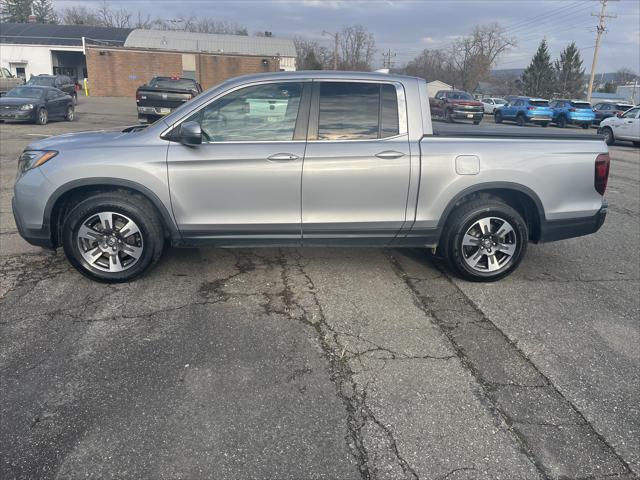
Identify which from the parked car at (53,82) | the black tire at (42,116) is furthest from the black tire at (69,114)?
the parked car at (53,82)

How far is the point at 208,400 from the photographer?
2982mm

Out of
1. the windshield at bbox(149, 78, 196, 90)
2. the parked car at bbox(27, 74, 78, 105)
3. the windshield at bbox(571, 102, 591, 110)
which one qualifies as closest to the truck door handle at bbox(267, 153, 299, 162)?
the windshield at bbox(149, 78, 196, 90)

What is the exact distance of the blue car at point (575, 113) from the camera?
1133 inches

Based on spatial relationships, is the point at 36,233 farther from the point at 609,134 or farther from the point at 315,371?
the point at 609,134

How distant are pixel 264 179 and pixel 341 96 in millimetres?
1036

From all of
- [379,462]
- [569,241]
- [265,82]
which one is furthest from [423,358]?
[569,241]

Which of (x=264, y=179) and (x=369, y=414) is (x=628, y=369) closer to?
(x=369, y=414)

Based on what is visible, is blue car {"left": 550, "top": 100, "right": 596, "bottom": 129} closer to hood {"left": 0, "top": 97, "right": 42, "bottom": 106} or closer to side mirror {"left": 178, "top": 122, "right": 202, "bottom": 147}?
hood {"left": 0, "top": 97, "right": 42, "bottom": 106}

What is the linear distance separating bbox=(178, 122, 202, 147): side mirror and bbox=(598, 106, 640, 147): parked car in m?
20.0

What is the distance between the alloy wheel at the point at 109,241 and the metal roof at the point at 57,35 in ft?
176

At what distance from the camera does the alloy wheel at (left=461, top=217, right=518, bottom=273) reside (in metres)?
4.72

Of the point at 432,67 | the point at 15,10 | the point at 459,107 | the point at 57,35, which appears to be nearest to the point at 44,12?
the point at 15,10

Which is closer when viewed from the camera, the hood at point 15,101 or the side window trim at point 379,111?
the side window trim at point 379,111

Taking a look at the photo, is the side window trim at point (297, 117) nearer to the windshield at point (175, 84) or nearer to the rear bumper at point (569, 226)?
the rear bumper at point (569, 226)
